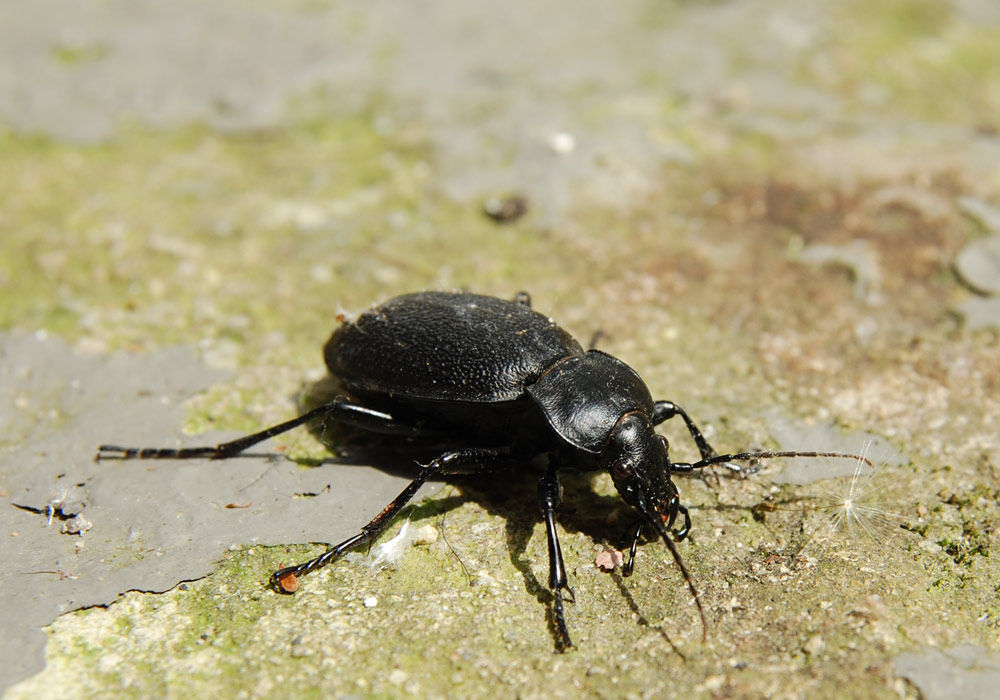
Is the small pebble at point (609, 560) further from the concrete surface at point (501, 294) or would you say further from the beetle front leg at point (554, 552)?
the beetle front leg at point (554, 552)

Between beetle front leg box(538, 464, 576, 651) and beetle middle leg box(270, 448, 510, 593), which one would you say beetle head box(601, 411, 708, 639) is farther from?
beetle middle leg box(270, 448, 510, 593)

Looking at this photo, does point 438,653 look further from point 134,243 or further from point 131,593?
point 134,243

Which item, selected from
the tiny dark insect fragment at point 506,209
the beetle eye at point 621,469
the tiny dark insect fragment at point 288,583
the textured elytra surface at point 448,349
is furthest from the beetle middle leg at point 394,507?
the tiny dark insect fragment at point 506,209

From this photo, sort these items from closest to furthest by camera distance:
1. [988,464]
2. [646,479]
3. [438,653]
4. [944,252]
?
[438,653] < [646,479] < [988,464] < [944,252]

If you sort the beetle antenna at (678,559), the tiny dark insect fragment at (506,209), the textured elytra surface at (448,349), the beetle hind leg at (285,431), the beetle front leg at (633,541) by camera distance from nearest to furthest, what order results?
the beetle antenna at (678,559)
the beetle front leg at (633,541)
the textured elytra surface at (448,349)
the beetle hind leg at (285,431)
the tiny dark insect fragment at (506,209)

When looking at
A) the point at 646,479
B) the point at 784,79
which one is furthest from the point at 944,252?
the point at 646,479

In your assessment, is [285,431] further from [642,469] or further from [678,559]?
[678,559]

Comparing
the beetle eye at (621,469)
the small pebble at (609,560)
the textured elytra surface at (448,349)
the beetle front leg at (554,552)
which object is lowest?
the small pebble at (609,560)
